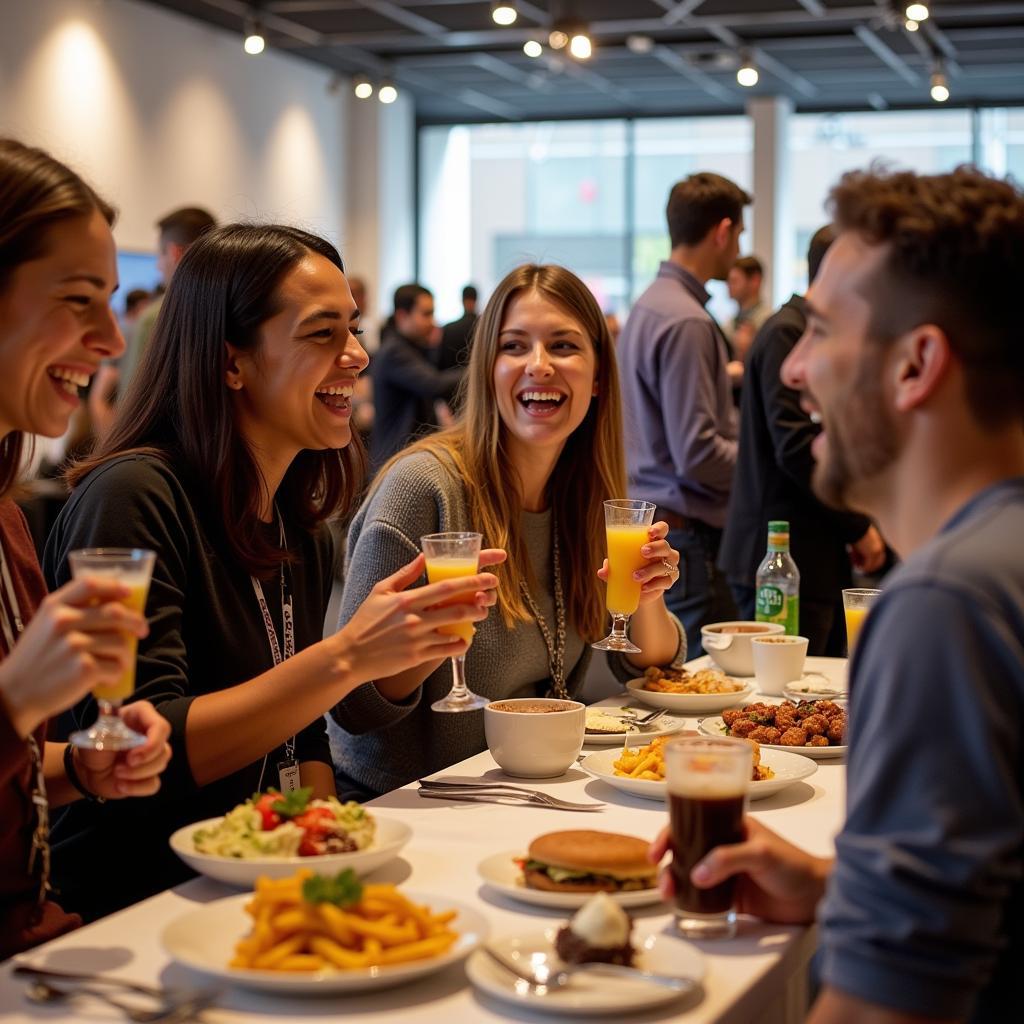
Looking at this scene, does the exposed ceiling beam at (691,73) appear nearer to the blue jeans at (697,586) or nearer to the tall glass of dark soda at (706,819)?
the blue jeans at (697,586)

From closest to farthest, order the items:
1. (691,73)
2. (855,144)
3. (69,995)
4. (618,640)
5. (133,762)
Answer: (69,995) → (133,762) → (618,640) → (691,73) → (855,144)

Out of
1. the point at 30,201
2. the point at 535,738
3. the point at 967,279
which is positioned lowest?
the point at 535,738

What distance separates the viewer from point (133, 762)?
5.80ft

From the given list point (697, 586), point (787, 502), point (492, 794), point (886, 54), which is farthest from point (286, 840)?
point (886, 54)

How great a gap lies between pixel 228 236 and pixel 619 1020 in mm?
1616

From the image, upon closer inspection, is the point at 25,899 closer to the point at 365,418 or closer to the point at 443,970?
the point at 443,970

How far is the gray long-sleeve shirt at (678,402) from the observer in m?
4.66

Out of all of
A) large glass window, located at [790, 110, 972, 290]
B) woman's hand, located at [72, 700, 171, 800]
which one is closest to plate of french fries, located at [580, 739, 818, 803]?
woman's hand, located at [72, 700, 171, 800]

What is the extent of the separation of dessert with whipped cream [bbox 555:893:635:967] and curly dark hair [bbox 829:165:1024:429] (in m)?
0.62

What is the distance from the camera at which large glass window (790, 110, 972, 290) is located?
43.0 ft

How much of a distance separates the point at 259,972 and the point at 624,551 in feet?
4.50

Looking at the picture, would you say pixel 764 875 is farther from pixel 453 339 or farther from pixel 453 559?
pixel 453 339

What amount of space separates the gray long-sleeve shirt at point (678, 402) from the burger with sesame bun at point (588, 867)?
3.11 m

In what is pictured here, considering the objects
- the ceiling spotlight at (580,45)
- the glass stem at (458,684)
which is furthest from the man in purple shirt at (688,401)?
the ceiling spotlight at (580,45)
